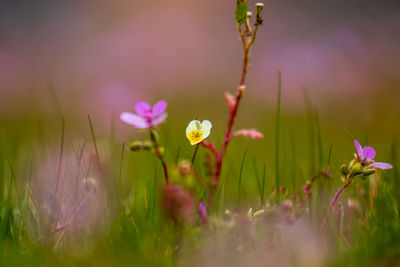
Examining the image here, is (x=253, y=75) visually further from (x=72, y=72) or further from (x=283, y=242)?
(x=283, y=242)

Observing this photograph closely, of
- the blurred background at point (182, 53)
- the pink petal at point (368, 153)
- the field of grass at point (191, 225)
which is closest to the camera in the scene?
the field of grass at point (191, 225)

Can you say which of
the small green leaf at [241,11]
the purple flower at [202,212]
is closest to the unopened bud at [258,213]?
the purple flower at [202,212]

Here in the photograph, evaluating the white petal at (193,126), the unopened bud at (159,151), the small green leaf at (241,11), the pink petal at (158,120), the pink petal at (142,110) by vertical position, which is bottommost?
the unopened bud at (159,151)

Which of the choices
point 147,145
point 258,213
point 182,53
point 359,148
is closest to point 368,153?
point 359,148

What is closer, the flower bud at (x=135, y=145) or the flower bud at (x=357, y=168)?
the flower bud at (x=135, y=145)

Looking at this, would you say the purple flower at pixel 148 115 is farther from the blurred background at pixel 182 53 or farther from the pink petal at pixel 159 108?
the blurred background at pixel 182 53

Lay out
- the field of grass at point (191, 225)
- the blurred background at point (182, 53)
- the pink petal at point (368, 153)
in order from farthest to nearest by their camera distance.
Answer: the blurred background at point (182, 53) < the pink petal at point (368, 153) < the field of grass at point (191, 225)

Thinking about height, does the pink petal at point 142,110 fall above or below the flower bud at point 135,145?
above

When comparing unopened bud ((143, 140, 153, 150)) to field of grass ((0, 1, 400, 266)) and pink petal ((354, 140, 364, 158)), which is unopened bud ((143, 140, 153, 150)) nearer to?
field of grass ((0, 1, 400, 266))
